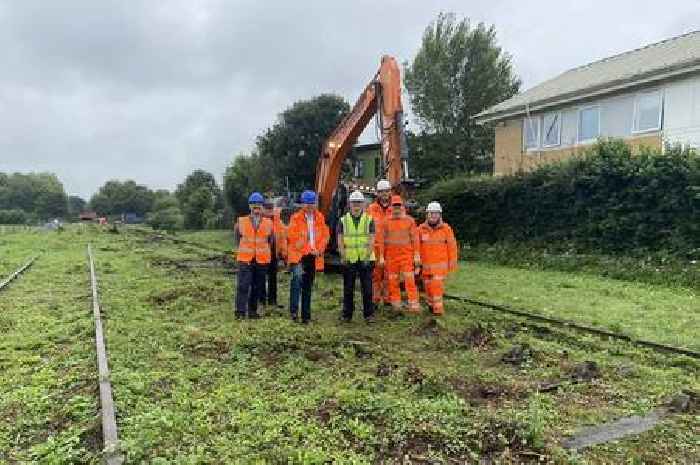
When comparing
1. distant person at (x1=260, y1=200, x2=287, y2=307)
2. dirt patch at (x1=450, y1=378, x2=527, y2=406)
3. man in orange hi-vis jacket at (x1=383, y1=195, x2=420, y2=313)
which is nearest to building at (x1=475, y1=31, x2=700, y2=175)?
man in orange hi-vis jacket at (x1=383, y1=195, x2=420, y2=313)

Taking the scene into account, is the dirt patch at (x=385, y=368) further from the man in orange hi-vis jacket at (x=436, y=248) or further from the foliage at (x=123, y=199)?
the foliage at (x=123, y=199)

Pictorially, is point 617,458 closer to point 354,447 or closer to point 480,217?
point 354,447

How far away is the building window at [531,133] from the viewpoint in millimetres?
22828

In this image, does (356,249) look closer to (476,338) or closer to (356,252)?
(356,252)

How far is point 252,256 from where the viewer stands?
9273 millimetres

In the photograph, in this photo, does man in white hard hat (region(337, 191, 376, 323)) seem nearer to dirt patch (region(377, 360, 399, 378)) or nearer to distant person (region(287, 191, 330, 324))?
distant person (region(287, 191, 330, 324))

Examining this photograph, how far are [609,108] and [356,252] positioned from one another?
14.1 meters

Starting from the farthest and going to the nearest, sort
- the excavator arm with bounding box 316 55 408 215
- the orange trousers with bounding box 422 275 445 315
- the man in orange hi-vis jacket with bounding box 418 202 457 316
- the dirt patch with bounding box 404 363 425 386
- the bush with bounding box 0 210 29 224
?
the bush with bounding box 0 210 29 224 → the excavator arm with bounding box 316 55 408 215 → the man in orange hi-vis jacket with bounding box 418 202 457 316 → the orange trousers with bounding box 422 275 445 315 → the dirt patch with bounding box 404 363 425 386

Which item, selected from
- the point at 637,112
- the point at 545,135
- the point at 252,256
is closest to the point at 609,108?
the point at 637,112

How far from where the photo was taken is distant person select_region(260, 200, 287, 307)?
10.1 metres

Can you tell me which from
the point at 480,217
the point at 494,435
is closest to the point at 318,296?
the point at 494,435

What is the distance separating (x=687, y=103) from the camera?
17.1 m

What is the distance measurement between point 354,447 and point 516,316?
579cm

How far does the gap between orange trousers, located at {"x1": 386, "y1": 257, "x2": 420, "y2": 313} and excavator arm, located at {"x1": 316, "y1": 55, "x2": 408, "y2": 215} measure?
8.05 feet
